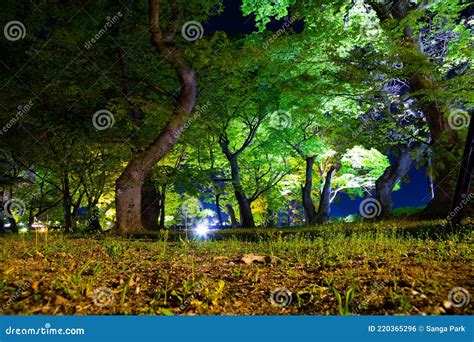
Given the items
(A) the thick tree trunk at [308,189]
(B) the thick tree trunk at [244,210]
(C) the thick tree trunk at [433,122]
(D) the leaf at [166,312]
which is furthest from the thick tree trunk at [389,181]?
(D) the leaf at [166,312]

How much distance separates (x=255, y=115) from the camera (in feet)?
60.3

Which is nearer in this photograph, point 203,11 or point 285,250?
point 285,250

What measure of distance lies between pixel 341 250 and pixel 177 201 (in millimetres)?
25667

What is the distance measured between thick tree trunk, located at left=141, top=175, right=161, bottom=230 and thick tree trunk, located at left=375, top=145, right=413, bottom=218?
455 inches

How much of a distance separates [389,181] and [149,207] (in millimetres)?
12520

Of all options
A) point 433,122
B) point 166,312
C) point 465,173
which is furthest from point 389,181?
point 166,312

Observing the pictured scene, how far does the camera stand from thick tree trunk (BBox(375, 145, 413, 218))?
50.5 feet

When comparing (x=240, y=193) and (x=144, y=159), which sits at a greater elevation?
(x=144, y=159)

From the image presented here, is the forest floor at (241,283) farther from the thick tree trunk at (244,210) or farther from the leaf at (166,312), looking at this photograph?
the thick tree trunk at (244,210)

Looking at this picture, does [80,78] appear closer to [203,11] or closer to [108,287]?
[203,11]

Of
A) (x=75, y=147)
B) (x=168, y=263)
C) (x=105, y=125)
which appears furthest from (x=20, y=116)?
(x=168, y=263)

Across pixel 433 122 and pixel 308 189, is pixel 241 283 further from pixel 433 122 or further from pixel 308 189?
pixel 308 189

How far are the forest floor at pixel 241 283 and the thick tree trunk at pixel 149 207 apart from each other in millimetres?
10024

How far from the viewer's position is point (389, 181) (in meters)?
15.6
